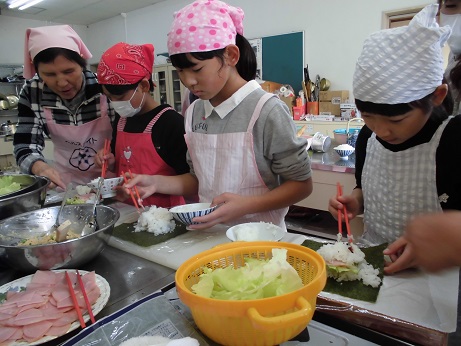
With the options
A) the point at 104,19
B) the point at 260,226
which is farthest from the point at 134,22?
the point at 260,226

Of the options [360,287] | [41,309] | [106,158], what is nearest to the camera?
[41,309]

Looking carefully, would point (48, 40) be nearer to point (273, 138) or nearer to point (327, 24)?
point (273, 138)

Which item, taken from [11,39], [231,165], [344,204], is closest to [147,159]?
[231,165]

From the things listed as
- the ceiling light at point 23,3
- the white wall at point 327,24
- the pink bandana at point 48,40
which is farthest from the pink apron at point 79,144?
the ceiling light at point 23,3

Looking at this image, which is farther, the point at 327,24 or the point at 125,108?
the point at 327,24

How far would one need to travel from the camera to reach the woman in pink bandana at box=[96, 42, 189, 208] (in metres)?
1.66

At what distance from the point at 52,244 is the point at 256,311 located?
0.67m

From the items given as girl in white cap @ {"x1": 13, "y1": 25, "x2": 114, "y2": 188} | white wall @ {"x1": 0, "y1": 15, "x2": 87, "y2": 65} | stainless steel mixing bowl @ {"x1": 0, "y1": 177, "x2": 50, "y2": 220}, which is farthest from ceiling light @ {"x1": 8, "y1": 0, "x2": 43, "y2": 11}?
stainless steel mixing bowl @ {"x1": 0, "y1": 177, "x2": 50, "y2": 220}

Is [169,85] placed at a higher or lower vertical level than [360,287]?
higher

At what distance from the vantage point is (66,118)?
2062 millimetres

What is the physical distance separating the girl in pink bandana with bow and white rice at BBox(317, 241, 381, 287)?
0.40m

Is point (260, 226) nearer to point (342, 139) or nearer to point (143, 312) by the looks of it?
point (143, 312)

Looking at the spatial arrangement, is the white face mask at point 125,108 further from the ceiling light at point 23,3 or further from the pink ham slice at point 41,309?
the ceiling light at point 23,3

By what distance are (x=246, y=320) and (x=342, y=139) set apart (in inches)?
113
